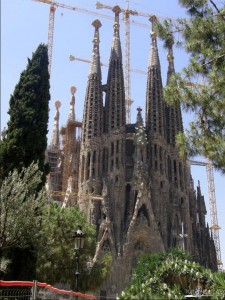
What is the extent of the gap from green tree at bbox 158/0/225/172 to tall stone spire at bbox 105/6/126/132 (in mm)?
30063

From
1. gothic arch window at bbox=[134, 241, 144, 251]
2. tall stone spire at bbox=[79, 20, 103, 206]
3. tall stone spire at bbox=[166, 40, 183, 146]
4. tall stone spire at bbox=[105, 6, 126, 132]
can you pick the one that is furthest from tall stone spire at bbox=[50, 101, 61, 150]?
gothic arch window at bbox=[134, 241, 144, 251]

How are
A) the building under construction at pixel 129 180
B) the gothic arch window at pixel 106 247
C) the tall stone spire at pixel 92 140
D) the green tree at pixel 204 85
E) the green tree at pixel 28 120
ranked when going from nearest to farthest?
the green tree at pixel 204 85 → the green tree at pixel 28 120 → the gothic arch window at pixel 106 247 → the building under construction at pixel 129 180 → the tall stone spire at pixel 92 140

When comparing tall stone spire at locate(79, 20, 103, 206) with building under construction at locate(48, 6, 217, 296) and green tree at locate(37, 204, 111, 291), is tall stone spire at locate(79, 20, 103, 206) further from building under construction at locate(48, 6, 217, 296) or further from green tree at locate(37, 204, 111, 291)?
green tree at locate(37, 204, 111, 291)

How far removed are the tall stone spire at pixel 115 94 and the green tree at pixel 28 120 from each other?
82.4 ft

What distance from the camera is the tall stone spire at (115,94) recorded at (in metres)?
42.3

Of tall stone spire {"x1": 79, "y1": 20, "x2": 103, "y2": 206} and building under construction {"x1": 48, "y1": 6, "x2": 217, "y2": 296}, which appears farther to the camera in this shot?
tall stone spire {"x1": 79, "y1": 20, "x2": 103, "y2": 206}

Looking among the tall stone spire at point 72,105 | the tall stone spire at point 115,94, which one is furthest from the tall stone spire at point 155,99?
the tall stone spire at point 72,105

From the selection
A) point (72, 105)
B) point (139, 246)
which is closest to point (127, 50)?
point (72, 105)

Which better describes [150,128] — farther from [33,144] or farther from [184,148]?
[184,148]

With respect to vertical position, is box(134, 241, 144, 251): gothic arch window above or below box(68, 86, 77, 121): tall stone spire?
below

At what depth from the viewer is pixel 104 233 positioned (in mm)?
35812

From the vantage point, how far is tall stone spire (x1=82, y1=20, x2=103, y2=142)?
138ft

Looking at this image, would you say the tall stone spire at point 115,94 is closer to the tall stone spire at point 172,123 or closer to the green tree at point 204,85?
the tall stone spire at point 172,123

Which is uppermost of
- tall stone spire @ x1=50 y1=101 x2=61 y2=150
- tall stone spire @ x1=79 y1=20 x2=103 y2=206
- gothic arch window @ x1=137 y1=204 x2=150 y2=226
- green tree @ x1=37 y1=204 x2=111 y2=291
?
tall stone spire @ x1=50 y1=101 x2=61 y2=150
